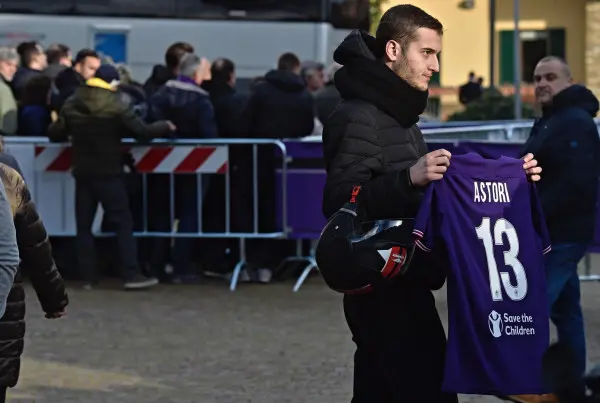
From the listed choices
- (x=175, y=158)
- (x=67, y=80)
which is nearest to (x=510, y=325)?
(x=175, y=158)

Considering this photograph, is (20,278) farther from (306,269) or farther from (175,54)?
(175,54)

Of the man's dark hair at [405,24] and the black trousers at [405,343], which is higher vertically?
the man's dark hair at [405,24]

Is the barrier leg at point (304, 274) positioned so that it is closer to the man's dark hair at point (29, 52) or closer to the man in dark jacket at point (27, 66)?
the man in dark jacket at point (27, 66)

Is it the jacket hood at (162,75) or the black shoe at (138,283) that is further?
the jacket hood at (162,75)

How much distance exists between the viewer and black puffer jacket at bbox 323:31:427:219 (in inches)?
197

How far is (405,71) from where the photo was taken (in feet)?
16.8

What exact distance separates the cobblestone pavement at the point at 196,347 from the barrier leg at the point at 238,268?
0.09m

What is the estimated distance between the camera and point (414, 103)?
5129 millimetres

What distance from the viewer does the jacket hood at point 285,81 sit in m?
13.1

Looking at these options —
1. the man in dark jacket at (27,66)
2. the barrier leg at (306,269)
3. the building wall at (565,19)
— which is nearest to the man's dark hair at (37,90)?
the man in dark jacket at (27,66)

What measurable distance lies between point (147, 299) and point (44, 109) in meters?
2.52

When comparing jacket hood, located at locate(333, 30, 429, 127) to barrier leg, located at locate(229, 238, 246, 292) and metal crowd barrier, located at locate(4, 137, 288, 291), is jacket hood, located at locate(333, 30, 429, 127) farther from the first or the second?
barrier leg, located at locate(229, 238, 246, 292)

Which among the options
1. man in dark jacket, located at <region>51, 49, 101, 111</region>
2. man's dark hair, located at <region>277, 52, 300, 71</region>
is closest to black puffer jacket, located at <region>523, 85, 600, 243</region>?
man in dark jacket, located at <region>51, 49, 101, 111</region>

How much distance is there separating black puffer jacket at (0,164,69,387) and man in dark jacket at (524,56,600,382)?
129 inches
